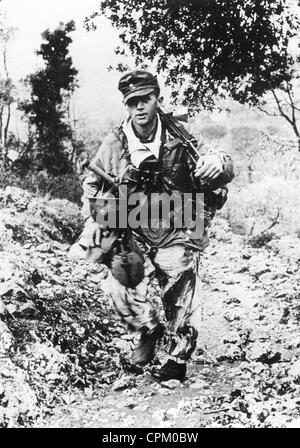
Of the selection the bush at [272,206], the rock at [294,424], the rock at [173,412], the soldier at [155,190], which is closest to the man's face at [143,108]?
the soldier at [155,190]

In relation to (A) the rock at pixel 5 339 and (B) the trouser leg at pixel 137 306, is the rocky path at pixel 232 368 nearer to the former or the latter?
(B) the trouser leg at pixel 137 306

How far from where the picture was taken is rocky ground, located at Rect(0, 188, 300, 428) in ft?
11.7

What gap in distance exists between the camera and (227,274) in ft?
14.6

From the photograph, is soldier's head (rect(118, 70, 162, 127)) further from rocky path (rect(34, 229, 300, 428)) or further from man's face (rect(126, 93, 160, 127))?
rocky path (rect(34, 229, 300, 428))

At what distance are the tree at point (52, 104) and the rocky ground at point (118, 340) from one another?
397 mm

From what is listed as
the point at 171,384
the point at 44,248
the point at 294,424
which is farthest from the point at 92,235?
the point at 294,424

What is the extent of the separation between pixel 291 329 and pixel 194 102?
1.85 m

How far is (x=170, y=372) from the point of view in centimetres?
387

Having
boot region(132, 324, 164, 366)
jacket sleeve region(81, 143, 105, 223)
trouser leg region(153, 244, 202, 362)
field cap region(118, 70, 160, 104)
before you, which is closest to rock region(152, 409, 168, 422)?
boot region(132, 324, 164, 366)

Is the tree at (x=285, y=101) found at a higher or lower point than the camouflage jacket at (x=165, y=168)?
higher

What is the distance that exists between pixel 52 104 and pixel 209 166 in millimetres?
1333

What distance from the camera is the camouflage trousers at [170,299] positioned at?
3.98 m

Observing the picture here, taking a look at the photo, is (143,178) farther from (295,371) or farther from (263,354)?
(295,371)
